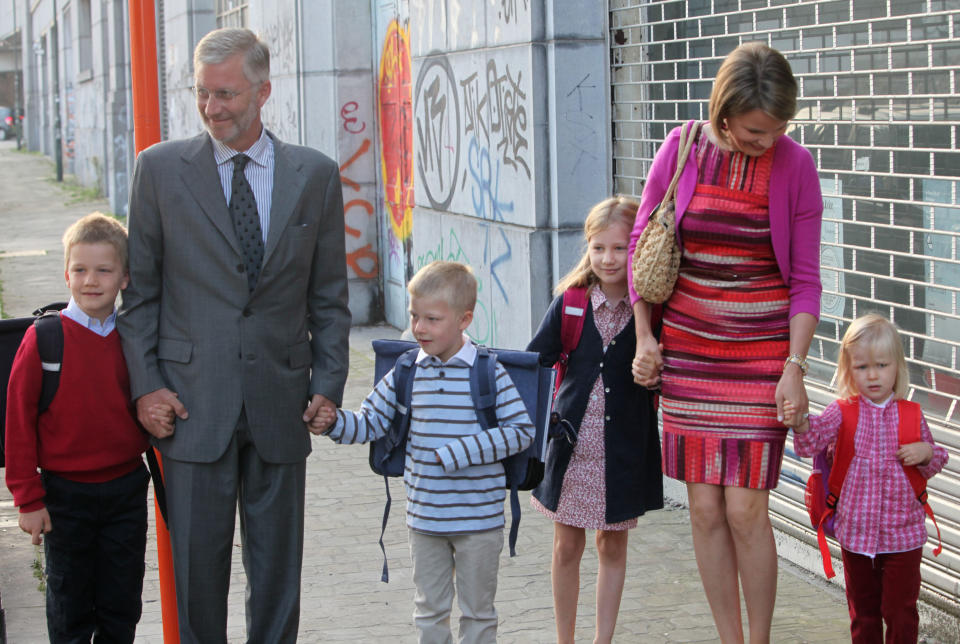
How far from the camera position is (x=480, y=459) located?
12.4 ft

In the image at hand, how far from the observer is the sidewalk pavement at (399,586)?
185 inches

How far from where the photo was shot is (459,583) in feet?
13.0

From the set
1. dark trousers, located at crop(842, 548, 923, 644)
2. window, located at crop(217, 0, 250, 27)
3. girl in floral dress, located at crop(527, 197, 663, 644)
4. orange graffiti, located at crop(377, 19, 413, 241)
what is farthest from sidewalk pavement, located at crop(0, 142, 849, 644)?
window, located at crop(217, 0, 250, 27)

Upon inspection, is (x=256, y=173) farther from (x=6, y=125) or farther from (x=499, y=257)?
(x=6, y=125)

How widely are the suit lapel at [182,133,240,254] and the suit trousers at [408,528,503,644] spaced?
1.11m

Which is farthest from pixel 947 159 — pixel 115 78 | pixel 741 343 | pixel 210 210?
pixel 115 78

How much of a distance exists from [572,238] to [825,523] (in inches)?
129

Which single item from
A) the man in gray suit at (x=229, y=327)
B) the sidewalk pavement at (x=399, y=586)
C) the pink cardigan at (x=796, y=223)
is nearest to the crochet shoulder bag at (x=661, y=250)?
the pink cardigan at (x=796, y=223)

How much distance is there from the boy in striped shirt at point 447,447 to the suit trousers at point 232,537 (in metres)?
0.23

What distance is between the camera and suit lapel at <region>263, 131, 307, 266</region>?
3713 millimetres

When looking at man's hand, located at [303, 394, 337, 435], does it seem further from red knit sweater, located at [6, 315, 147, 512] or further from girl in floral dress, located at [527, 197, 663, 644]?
girl in floral dress, located at [527, 197, 663, 644]

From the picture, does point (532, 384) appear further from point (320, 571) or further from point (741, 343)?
point (320, 571)

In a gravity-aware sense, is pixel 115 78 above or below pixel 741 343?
above

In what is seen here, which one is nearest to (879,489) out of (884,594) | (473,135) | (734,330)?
(884,594)
